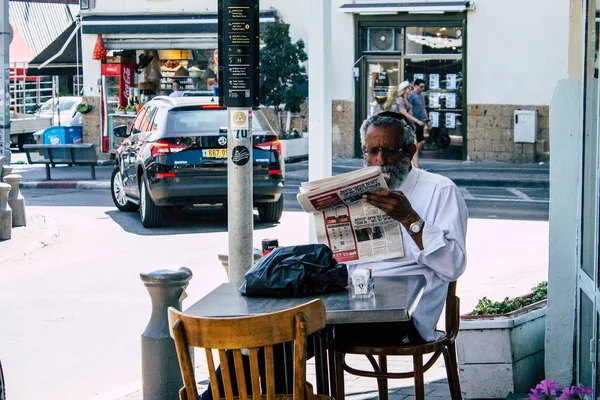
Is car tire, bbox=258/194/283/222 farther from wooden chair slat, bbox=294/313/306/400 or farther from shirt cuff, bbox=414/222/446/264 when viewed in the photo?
wooden chair slat, bbox=294/313/306/400

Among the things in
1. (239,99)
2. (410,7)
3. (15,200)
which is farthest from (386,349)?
(410,7)

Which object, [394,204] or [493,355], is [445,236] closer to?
[394,204]

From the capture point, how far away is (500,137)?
907 inches

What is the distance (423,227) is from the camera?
4734 millimetres

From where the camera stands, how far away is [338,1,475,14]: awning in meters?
23.2

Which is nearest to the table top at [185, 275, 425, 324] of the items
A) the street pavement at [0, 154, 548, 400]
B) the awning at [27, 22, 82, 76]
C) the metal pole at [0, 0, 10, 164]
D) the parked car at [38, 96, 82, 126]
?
the street pavement at [0, 154, 548, 400]

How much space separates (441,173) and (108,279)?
11359mm

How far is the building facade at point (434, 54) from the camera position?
74.5ft

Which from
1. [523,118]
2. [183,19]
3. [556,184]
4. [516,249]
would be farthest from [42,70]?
[556,184]

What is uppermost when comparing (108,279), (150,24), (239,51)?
(150,24)

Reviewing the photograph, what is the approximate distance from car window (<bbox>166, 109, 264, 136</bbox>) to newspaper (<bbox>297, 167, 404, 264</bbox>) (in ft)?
29.7

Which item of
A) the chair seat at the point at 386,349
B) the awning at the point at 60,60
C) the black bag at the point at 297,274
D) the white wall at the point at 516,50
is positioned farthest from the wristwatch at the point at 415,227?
the awning at the point at 60,60

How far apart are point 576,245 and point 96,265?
6950 mm

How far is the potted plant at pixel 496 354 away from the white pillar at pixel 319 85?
1735 mm
